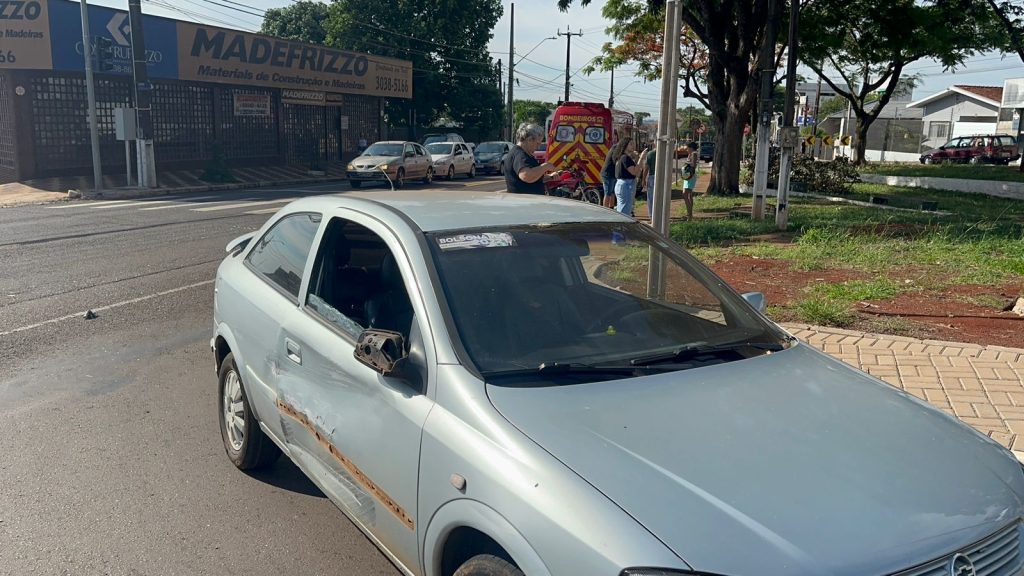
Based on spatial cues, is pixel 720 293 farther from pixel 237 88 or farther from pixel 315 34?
pixel 315 34

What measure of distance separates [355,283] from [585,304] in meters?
1.11

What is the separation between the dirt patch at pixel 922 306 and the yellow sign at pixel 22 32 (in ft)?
71.9

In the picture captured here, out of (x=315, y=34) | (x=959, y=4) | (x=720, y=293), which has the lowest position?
(x=720, y=293)

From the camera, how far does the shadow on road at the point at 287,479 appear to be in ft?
14.8

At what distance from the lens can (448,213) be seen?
3.76 m

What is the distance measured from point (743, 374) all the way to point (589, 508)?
1.13m

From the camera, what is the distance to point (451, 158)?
3184cm

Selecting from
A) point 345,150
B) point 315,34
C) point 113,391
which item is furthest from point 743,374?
point 315,34

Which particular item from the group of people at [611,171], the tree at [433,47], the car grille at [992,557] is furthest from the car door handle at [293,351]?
the tree at [433,47]

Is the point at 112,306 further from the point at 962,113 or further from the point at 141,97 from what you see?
the point at 962,113

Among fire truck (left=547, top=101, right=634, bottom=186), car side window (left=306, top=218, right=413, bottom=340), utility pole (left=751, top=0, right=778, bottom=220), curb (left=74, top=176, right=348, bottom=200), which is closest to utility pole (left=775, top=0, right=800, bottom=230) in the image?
utility pole (left=751, top=0, right=778, bottom=220)

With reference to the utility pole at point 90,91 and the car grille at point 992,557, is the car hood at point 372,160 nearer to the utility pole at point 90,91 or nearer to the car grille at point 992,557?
the utility pole at point 90,91

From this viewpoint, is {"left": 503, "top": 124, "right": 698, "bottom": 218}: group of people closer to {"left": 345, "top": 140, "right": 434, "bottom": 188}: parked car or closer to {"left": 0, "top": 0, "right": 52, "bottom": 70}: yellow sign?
{"left": 345, "top": 140, "right": 434, "bottom": 188}: parked car

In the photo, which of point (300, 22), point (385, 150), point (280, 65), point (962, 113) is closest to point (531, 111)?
point (300, 22)
